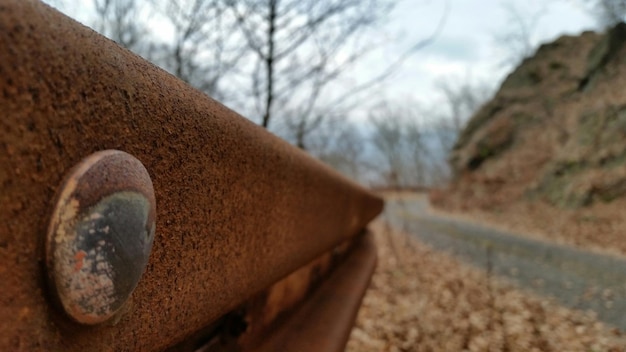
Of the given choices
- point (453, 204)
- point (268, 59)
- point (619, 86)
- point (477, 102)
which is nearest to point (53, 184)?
point (268, 59)

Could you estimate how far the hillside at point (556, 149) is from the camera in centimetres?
951

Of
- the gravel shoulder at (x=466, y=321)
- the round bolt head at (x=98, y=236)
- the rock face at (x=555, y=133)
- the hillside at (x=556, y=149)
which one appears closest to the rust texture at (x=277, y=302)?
the round bolt head at (x=98, y=236)

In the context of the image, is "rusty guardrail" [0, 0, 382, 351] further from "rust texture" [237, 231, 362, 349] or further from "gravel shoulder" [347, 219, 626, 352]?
"gravel shoulder" [347, 219, 626, 352]

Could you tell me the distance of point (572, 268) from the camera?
5152 mm

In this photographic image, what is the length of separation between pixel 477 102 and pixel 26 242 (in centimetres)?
5144

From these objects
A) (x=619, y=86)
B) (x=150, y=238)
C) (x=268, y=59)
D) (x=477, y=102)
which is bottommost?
(x=150, y=238)

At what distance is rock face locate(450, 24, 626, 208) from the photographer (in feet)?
34.6

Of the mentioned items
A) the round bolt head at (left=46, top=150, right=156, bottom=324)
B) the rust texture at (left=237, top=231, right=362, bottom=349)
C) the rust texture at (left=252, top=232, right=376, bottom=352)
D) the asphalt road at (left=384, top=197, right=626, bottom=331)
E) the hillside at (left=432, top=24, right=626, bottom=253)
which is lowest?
the asphalt road at (left=384, top=197, right=626, bottom=331)

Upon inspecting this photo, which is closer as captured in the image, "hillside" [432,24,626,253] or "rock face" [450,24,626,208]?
"hillside" [432,24,626,253]

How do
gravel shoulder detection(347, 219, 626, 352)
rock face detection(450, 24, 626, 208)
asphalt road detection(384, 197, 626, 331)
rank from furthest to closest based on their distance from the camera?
1. rock face detection(450, 24, 626, 208)
2. asphalt road detection(384, 197, 626, 331)
3. gravel shoulder detection(347, 219, 626, 352)

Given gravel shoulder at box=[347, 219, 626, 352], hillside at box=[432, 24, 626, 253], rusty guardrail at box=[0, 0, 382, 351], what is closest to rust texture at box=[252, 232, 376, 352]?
rusty guardrail at box=[0, 0, 382, 351]

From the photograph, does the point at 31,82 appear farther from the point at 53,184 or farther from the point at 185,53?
the point at 185,53

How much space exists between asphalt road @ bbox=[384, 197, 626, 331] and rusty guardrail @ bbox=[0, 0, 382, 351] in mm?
3262

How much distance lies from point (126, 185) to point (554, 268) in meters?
6.03
